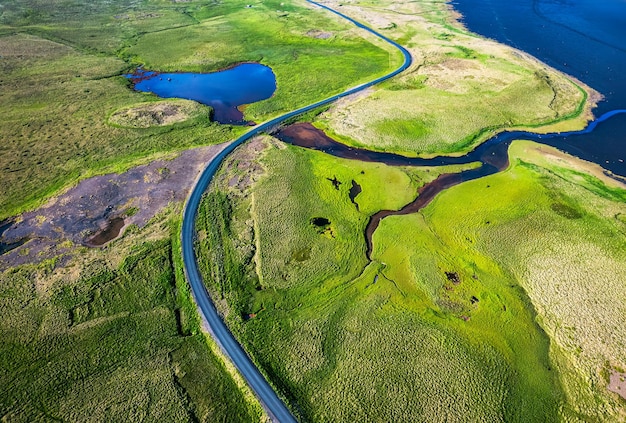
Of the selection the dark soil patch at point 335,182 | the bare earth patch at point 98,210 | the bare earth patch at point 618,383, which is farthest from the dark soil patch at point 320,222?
the bare earth patch at point 618,383

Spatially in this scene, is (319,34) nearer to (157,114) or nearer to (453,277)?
(157,114)

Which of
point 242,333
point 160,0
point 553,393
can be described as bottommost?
point 160,0

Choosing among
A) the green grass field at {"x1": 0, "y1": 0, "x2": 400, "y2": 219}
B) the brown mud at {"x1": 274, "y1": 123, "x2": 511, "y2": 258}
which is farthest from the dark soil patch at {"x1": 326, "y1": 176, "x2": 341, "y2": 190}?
the green grass field at {"x1": 0, "y1": 0, "x2": 400, "y2": 219}

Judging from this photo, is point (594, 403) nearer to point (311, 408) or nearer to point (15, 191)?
point (311, 408)

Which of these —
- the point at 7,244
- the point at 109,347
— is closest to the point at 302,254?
the point at 109,347

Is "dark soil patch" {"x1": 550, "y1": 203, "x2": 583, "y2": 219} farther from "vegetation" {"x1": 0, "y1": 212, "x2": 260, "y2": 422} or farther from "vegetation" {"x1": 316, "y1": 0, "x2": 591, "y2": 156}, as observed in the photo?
"vegetation" {"x1": 0, "y1": 212, "x2": 260, "y2": 422}

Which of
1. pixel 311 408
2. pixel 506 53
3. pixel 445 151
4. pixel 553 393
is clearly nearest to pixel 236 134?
pixel 445 151

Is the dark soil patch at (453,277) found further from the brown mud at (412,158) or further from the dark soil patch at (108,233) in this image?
the dark soil patch at (108,233)
